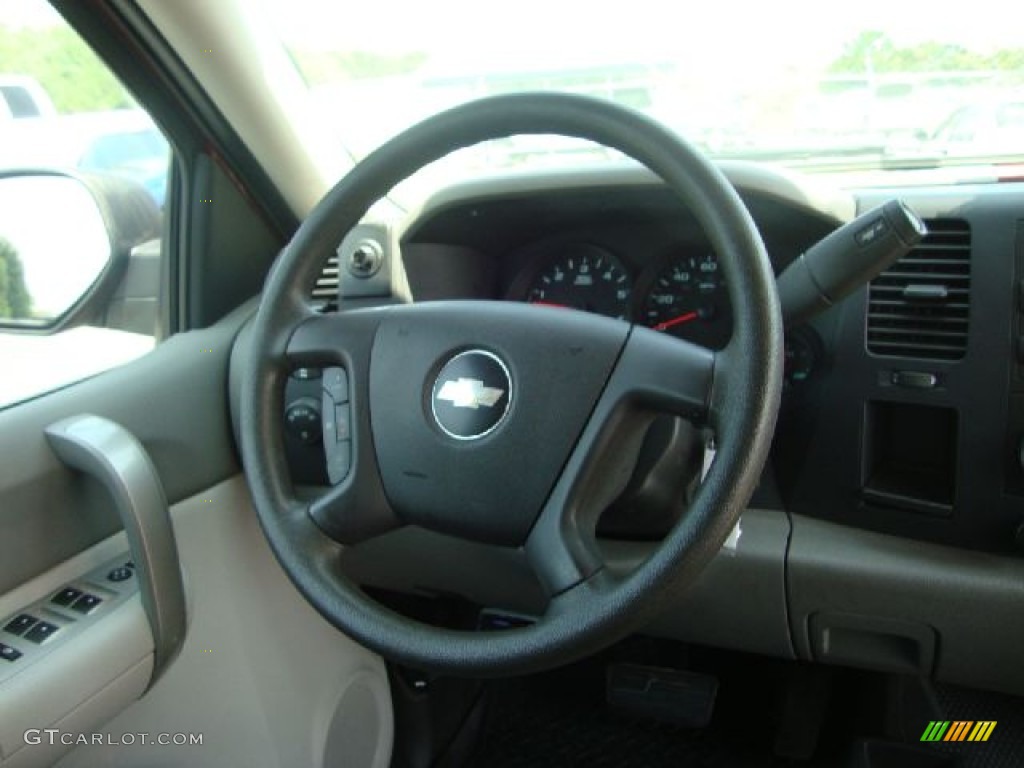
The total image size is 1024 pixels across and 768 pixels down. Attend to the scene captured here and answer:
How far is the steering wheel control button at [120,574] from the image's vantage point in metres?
1.32

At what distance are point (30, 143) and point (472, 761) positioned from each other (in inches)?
58.6

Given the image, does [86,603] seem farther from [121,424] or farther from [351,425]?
[351,425]

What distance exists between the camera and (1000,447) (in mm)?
1352

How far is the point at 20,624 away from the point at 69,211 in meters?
0.76

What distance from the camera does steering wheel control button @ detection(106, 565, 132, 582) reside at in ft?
4.34

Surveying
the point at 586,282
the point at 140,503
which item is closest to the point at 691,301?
the point at 586,282

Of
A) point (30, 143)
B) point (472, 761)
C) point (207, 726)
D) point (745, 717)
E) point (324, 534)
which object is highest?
point (30, 143)

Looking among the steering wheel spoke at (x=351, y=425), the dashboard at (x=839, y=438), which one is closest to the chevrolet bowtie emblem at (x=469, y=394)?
the steering wheel spoke at (x=351, y=425)

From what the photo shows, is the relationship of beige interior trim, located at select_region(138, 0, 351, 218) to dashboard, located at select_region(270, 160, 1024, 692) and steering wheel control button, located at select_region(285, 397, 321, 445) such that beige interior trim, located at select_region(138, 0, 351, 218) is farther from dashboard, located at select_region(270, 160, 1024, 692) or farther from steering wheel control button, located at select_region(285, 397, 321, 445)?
steering wheel control button, located at select_region(285, 397, 321, 445)

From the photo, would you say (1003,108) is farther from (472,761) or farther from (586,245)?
(472,761)

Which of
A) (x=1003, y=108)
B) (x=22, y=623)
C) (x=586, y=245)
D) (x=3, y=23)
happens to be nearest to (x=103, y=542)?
(x=22, y=623)

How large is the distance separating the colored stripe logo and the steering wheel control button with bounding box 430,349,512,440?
1.22m

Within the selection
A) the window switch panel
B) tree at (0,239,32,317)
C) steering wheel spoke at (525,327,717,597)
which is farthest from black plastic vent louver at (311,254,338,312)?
steering wheel spoke at (525,327,717,597)

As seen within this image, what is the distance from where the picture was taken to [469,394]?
43.4 inches
